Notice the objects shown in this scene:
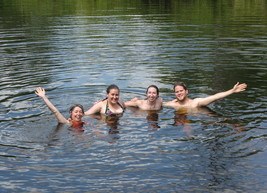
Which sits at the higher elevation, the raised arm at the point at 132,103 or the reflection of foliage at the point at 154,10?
the reflection of foliage at the point at 154,10

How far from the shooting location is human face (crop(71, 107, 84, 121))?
44.3 feet

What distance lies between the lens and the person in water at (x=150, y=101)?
1501 centimetres

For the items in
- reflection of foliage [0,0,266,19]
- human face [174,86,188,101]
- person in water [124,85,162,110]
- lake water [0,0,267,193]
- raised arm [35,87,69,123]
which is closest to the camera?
lake water [0,0,267,193]

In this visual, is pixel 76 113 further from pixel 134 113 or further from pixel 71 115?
pixel 134 113

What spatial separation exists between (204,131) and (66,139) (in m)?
3.57

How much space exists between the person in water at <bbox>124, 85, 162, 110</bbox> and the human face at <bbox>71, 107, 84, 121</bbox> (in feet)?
8.12

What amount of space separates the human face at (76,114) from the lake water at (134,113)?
0.47 metres

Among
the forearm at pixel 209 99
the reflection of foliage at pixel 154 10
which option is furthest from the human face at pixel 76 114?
the reflection of foliage at pixel 154 10

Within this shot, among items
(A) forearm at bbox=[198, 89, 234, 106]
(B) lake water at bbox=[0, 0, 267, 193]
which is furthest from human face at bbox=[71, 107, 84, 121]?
(A) forearm at bbox=[198, 89, 234, 106]

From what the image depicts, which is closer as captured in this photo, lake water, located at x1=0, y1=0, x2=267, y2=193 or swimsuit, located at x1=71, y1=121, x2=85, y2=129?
lake water, located at x1=0, y1=0, x2=267, y2=193

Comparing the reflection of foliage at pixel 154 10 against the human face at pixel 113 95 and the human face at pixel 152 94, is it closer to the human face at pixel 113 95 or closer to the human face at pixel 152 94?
the human face at pixel 152 94

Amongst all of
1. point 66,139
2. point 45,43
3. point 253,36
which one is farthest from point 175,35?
point 66,139

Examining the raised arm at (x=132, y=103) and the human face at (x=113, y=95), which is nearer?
the human face at (x=113, y=95)

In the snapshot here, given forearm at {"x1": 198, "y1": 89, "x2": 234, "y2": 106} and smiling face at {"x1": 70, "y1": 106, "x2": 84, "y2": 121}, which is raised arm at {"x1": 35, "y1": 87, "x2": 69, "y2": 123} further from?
forearm at {"x1": 198, "y1": 89, "x2": 234, "y2": 106}
